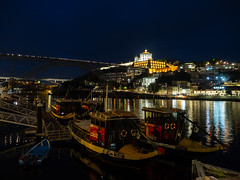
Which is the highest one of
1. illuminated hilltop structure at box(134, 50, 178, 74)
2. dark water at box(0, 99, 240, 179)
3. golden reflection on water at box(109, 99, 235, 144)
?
illuminated hilltop structure at box(134, 50, 178, 74)

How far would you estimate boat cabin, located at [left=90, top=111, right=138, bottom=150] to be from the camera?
8.82 metres

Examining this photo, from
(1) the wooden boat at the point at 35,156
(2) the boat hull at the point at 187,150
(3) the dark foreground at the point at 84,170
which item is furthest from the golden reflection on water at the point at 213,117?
(1) the wooden boat at the point at 35,156

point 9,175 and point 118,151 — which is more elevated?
point 118,151

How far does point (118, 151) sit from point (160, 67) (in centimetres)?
10867

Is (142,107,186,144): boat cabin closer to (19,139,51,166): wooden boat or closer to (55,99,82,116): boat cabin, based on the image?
(19,139,51,166): wooden boat

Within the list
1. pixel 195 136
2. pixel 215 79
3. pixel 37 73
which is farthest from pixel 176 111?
pixel 215 79

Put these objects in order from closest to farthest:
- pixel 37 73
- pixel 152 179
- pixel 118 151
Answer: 1. pixel 152 179
2. pixel 118 151
3. pixel 37 73

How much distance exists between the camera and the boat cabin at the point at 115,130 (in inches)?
347

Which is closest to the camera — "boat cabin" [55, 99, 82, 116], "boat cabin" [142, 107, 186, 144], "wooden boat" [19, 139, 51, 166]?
"wooden boat" [19, 139, 51, 166]

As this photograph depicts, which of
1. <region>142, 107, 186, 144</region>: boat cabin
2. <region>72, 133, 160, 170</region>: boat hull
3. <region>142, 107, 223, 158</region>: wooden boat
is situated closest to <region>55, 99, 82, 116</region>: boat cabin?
<region>72, 133, 160, 170</region>: boat hull

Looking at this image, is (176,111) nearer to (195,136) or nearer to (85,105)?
(195,136)

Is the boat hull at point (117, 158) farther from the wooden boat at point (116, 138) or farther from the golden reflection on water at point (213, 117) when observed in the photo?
the golden reflection on water at point (213, 117)

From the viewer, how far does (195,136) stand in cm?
1076

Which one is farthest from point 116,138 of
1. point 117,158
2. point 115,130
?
point 117,158
